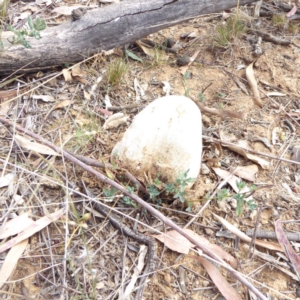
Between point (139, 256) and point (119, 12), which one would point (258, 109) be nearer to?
point (119, 12)

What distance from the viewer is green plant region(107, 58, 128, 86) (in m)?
1.94

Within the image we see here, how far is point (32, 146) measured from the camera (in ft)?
5.26

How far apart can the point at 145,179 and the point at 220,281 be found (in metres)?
0.47

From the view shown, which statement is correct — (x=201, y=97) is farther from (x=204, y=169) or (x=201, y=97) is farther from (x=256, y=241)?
(x=256, y=241)

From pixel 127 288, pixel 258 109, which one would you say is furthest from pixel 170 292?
pixel 258 109

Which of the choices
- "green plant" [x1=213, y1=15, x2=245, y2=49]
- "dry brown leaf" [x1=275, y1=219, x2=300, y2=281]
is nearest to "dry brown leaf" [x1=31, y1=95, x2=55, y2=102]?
"green plant" [x1=213, y1=15, x2=245, y2=49]

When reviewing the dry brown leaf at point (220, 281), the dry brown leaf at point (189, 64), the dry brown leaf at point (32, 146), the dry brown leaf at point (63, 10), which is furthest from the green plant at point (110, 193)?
the dry brown leaf at point (63, 10)

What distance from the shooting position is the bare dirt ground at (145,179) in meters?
1.33

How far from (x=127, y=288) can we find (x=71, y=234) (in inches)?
11.2

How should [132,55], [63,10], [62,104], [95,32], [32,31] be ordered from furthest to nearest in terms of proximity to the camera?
[63,10] → [132,55] → [95,32] → [62,104] → [32,31]

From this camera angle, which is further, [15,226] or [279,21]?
[279,21]

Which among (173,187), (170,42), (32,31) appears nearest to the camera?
(173,187)

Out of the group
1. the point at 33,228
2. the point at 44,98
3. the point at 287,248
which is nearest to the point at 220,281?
the point at 287,248

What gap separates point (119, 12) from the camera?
2.00m
